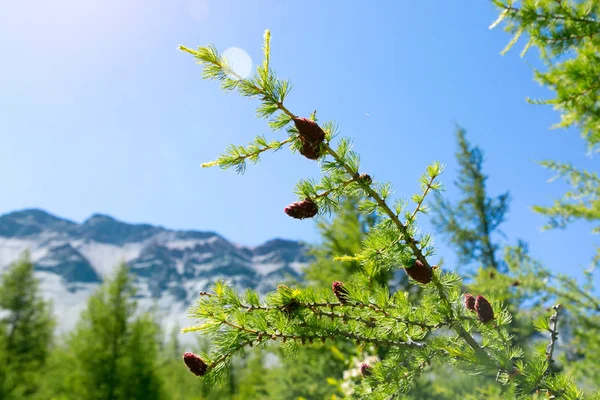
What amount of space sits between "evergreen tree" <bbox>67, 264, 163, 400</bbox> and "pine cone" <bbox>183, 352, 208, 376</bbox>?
1106 cm

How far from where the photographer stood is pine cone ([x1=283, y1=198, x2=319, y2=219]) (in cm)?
145

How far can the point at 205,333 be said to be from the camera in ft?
4.56

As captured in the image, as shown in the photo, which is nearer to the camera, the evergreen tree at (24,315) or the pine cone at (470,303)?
the pine cone at (470,303)

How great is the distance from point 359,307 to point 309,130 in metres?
0.70

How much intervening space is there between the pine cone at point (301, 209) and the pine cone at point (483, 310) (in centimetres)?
73

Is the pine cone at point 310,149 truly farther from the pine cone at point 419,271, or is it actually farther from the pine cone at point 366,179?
the pine cone at point 419,271

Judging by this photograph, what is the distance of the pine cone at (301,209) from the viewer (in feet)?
4.75

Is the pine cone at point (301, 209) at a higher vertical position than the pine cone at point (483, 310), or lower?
higher

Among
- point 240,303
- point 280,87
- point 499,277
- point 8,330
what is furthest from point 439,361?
point 8,330

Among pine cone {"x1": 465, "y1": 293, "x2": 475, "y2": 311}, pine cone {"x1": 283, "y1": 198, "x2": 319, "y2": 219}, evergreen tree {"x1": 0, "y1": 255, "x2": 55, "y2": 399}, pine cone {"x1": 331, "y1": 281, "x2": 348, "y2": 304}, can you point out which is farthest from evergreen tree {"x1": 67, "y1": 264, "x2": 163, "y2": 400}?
evergreen tree {"x1": 0, "y1": 255, "x2": 55, "y2": 399}

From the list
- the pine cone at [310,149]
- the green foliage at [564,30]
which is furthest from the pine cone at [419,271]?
the green foliage at [564,30]

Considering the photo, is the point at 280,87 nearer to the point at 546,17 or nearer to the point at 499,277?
the point at 546,17

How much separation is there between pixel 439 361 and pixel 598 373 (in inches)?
251

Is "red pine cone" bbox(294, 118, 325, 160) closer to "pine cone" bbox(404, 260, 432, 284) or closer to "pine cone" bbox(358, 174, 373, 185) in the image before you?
"pine cone" bbox(358, 174, 373, 185)
